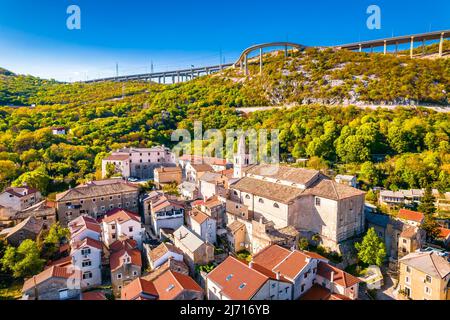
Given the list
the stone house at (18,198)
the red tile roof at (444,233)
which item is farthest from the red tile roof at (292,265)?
the stone house at (18,198)

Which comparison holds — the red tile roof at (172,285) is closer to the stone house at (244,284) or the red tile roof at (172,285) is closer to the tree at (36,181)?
the stone house at (244,284)

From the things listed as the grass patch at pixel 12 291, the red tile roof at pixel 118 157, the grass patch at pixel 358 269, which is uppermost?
the red tile roof at pixel 118 157

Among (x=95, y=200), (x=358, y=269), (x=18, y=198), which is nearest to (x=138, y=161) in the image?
(x=95, y=200)

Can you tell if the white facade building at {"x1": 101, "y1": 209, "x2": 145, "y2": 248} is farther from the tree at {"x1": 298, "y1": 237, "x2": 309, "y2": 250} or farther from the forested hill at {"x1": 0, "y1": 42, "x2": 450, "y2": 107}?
the forested hill at {"x1": 0, "y1": 42, "x2": 450, "y2": 107}

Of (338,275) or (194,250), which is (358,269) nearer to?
(338,275)

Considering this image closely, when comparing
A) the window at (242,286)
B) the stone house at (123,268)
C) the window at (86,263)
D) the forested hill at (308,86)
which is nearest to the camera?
the window at (242,286)

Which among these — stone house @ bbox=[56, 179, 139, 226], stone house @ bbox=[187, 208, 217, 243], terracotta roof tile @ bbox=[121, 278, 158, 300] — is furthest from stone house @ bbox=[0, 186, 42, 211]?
terracotta roof tile @ bbox=[121, 278, 158, 300]

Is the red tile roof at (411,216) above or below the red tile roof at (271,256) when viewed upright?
above
